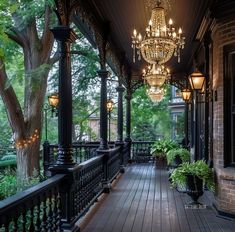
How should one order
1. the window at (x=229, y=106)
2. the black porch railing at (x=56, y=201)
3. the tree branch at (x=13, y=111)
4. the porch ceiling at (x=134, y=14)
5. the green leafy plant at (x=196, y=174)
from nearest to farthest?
the black porch railing at (x=56, y=201)
the window at (x=229, y=106)
the green leafy plant at (x=196, y=174)
the porch ceiling at (x=134, y=14)
the tree branch at (x=13, y=111)

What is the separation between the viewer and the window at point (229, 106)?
5789mm

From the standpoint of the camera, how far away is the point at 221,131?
591 cm

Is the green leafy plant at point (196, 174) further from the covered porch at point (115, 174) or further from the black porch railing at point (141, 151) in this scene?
the black porch railing at point (141, 151)

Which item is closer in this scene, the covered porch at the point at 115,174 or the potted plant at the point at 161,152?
the covered porch at the point at 115,174

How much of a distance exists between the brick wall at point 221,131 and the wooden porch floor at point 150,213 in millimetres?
299

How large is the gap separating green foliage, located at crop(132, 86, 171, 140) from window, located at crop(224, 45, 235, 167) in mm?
16412

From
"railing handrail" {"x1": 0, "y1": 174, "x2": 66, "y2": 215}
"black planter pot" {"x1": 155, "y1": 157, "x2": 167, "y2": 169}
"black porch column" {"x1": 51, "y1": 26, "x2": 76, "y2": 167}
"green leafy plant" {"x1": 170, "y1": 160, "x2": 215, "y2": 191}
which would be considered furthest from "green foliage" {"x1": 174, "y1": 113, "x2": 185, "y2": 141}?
"railing handrail" {"x1": 0, "y1": 174, "x2": 66, "y2": 215}

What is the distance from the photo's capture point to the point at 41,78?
9781 millimetres

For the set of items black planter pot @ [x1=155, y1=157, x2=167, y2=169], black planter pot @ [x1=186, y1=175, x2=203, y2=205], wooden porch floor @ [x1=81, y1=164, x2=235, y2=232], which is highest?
black planter pot @ [x1=186, y1=175, x2=203, y2=205]

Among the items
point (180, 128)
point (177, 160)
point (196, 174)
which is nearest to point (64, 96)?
point (196, 174)

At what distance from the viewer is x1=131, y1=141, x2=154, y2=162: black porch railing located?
50.1ft

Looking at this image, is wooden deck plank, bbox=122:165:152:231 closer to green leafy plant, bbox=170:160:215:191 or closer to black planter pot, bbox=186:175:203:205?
green leafy plant, bbox=170:160:215:191

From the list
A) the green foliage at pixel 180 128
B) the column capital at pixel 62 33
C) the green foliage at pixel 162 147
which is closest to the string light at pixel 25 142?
the green foliage at pixel 162 147

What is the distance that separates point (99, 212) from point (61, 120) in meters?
1.91
